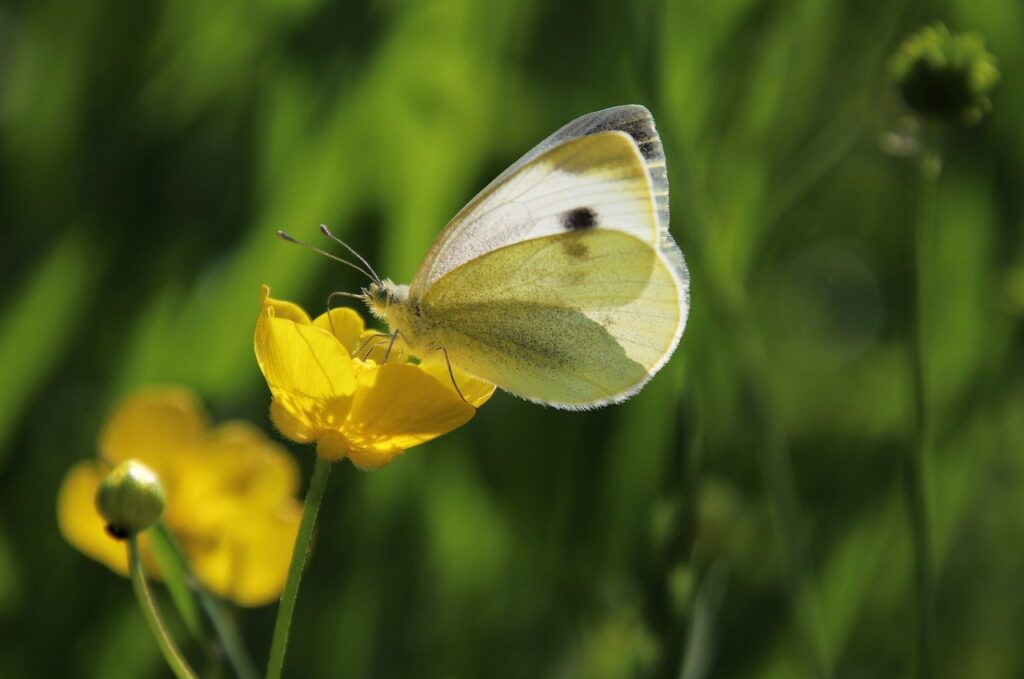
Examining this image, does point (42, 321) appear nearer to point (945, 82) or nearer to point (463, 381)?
point (463, 381)

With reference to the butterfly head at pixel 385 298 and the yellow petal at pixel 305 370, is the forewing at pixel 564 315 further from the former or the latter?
the yellow petal at pixel 305 370

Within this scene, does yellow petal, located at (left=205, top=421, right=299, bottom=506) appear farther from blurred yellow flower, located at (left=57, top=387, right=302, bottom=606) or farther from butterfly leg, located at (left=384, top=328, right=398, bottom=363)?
butterfly leg, located at (left=384, top=328, right=398, bottom=363)

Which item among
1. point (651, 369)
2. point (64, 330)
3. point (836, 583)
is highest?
point (651, 369)

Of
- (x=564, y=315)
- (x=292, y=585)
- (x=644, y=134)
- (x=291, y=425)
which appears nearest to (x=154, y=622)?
(x=292, y=585)

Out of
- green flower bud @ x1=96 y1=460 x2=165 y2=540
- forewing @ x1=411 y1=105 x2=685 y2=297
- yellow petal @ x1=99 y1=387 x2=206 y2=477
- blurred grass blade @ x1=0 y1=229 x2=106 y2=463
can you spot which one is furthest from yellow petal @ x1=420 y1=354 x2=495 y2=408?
blurred grass blade @ x1=0 y1=229 x2=106 y2=463

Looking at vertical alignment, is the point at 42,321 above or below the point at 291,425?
below

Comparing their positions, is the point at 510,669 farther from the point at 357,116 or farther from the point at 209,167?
the point at 209,167

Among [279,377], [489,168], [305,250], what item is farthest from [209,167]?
[279,377]
